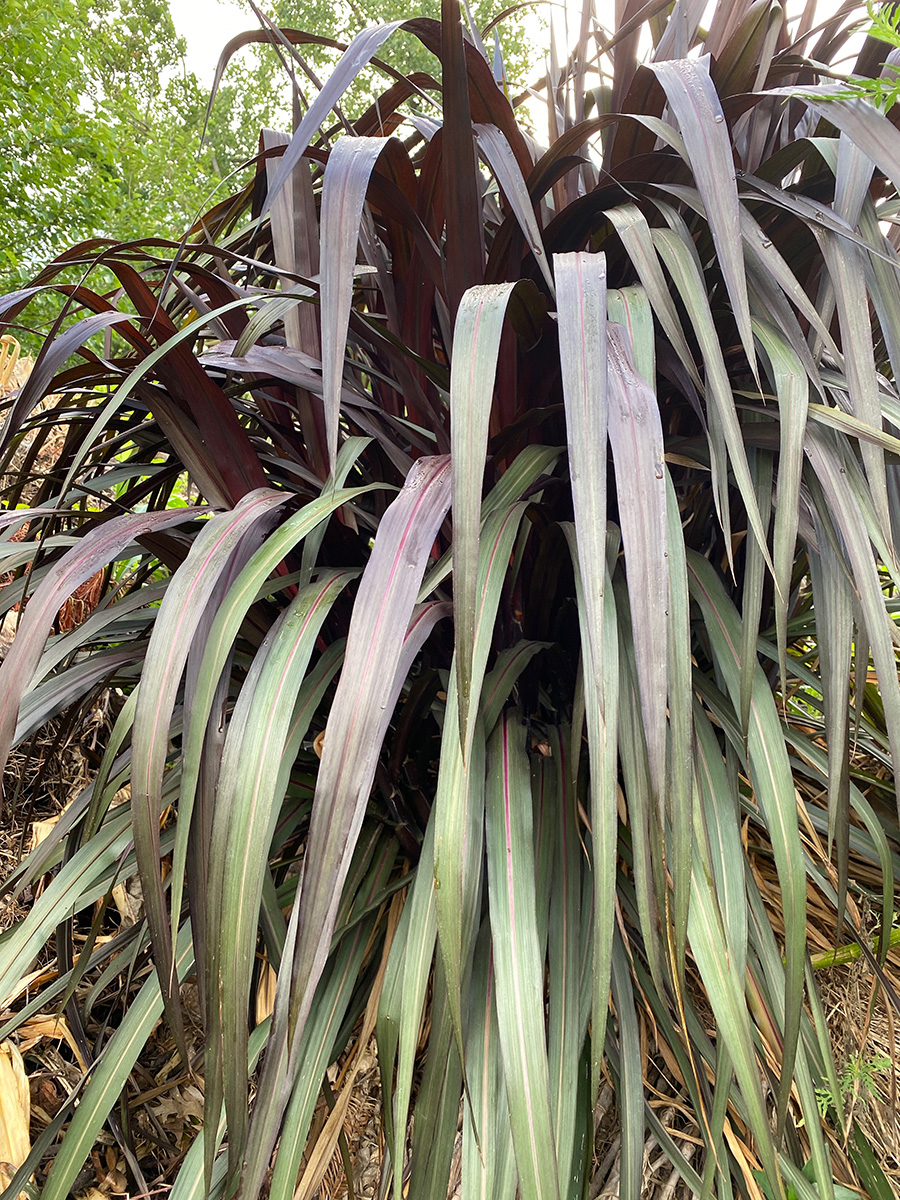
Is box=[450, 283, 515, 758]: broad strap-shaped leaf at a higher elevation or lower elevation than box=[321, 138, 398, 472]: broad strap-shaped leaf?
lower

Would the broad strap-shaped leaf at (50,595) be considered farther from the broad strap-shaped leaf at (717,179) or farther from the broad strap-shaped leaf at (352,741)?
the broad strap-shaped leaf at (717,179)

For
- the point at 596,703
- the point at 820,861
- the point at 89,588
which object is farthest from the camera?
the point at 89,588

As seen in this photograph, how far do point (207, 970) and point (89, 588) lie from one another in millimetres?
743

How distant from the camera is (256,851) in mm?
406

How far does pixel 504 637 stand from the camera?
2.12 feet

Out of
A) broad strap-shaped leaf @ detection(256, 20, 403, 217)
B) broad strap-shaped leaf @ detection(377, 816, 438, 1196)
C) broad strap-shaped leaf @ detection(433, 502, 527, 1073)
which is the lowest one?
broad strap-shaped leaf @ detection(377, 816, 438, 1196)

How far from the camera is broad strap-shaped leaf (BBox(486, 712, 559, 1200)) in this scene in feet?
1.30

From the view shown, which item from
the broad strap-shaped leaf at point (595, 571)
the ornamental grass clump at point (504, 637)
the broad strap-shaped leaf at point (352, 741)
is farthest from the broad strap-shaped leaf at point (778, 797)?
the broad strap-shaped leaf at point (352, 741)

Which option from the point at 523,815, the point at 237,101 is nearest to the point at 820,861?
the point at 523,815

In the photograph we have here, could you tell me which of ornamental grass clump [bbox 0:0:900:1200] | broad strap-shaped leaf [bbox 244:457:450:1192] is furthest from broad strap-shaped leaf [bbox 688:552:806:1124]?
broad strap-shaped leaf [bbox 244:457:450:1192]

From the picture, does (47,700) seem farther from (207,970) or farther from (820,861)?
(820,861)

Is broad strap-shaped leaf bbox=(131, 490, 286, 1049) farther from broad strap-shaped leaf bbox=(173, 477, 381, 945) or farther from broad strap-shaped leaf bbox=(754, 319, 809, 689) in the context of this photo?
broad strap-shaped leaf bbox=(754, 319, 809, 689)

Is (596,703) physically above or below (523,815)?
above

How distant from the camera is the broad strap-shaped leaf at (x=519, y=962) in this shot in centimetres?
40
